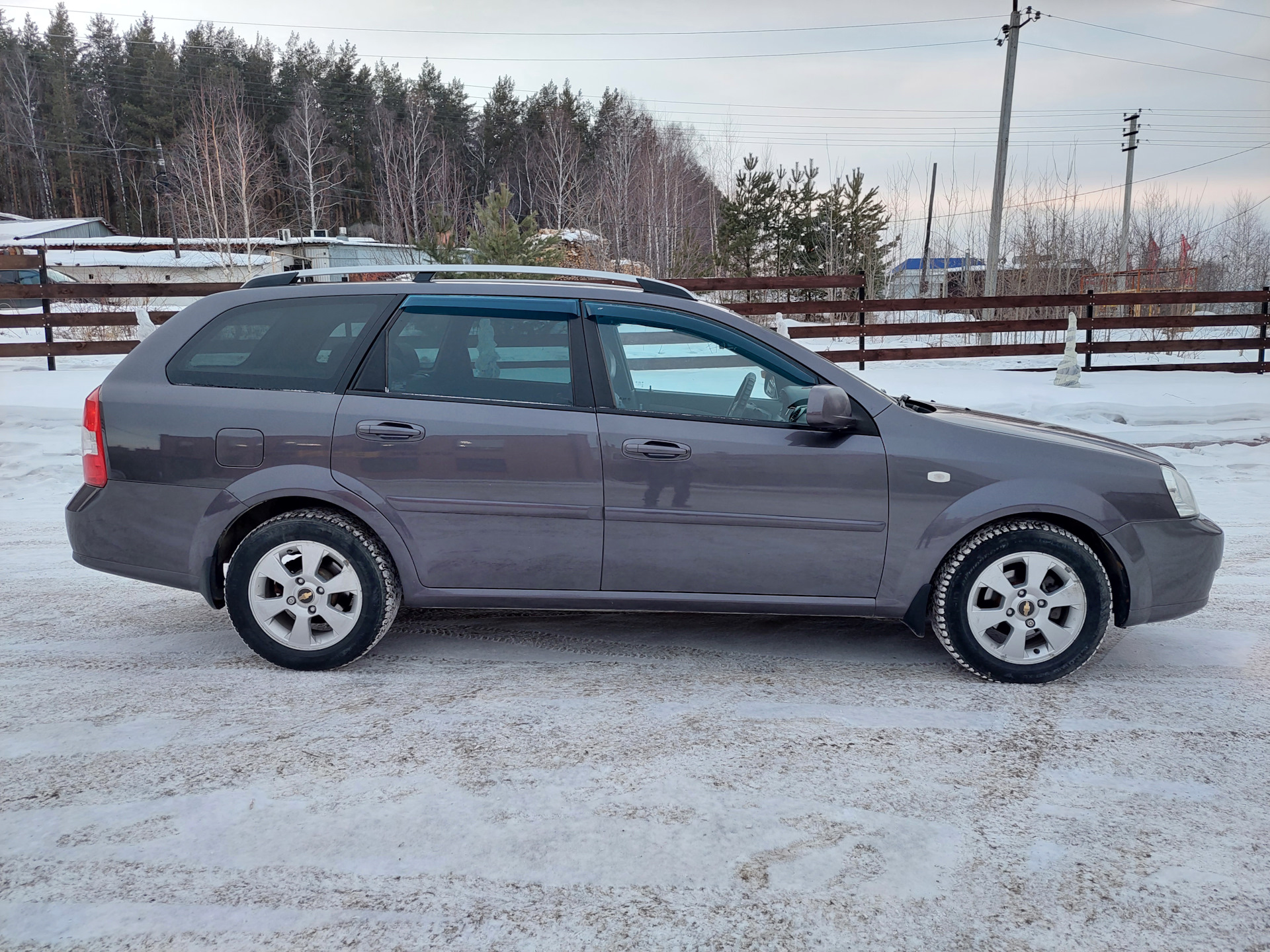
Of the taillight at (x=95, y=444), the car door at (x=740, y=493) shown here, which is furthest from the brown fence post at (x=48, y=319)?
the car door at (x=740, y=493)

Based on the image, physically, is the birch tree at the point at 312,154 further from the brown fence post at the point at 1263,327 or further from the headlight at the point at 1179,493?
the headlight at the point at 1179,493

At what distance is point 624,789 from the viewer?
112 inches

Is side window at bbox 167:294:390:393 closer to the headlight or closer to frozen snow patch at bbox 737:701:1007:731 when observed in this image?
frozen snow patch at bbox 737:701:1007:731

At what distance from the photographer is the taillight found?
3.87 metres

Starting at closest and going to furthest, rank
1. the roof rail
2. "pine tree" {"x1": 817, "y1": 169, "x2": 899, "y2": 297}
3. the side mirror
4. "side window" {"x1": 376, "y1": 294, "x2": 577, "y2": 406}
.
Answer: the side mirror, "side window" {"x1": 376, "y1": 294, "x2": 577, "y2": 406}, the roof rail, "pine tree" {"x1": 817, "y1": 169, "x2": 899, "y2": 297}

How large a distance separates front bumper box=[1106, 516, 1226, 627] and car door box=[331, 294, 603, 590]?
2.14 meters

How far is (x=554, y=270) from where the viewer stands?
426cm

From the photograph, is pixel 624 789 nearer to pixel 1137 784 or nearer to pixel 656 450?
pixel 656 450

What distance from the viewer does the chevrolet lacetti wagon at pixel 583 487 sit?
3.66 meters

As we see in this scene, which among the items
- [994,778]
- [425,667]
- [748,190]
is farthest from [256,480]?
[748,190]

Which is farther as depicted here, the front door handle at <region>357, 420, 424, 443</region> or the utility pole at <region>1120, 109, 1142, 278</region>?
the utility pole at <region>1120, 109, 1142, 278</region>

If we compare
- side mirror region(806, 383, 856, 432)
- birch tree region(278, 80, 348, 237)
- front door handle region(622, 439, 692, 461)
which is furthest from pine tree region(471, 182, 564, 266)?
birch tree region(278, 80, 348, 237)

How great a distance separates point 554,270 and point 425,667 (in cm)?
188

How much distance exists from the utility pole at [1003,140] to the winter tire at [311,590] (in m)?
20.9
